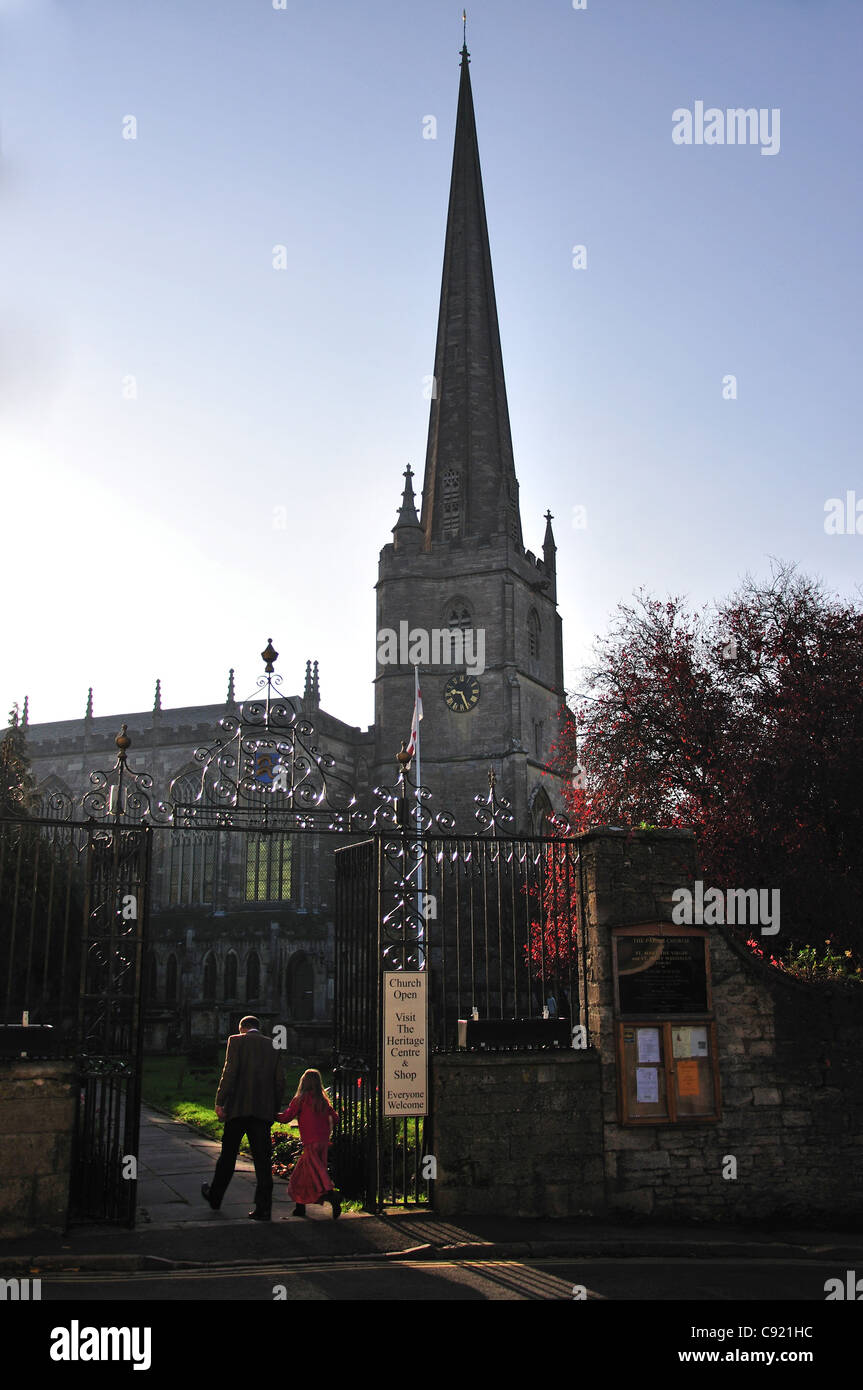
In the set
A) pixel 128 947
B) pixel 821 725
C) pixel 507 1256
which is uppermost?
pixel 821 725

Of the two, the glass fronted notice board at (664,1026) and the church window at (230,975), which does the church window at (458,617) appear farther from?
the glass fronted notice board at (664,1026)

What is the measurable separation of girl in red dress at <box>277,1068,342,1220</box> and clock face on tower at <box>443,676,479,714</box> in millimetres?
39535

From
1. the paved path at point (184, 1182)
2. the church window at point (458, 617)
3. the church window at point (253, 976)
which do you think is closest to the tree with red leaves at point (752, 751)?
the paved path at point (184, 1182)

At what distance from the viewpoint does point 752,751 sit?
15.2 m

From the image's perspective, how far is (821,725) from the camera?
14.7 meters

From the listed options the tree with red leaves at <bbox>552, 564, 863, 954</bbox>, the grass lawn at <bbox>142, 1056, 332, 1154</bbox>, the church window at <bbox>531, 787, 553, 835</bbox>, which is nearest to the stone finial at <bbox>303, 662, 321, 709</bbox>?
the church window at <bbox>531, 787, 553, 835</bbox>

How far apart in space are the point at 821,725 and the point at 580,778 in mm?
5485

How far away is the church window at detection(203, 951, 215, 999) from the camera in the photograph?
145ft

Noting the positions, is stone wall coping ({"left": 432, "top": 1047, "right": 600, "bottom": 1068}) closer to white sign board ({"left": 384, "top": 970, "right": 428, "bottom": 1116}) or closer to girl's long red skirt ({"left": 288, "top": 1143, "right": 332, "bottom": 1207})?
white sign board ({"left": 384, "top": 970, "right": 428, "bottom": 1116})

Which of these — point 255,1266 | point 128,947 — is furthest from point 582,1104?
point 128,947

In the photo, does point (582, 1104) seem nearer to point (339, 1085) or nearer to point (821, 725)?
point (339, 1085)

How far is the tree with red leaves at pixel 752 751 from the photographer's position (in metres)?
13.9

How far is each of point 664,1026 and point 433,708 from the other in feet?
131
